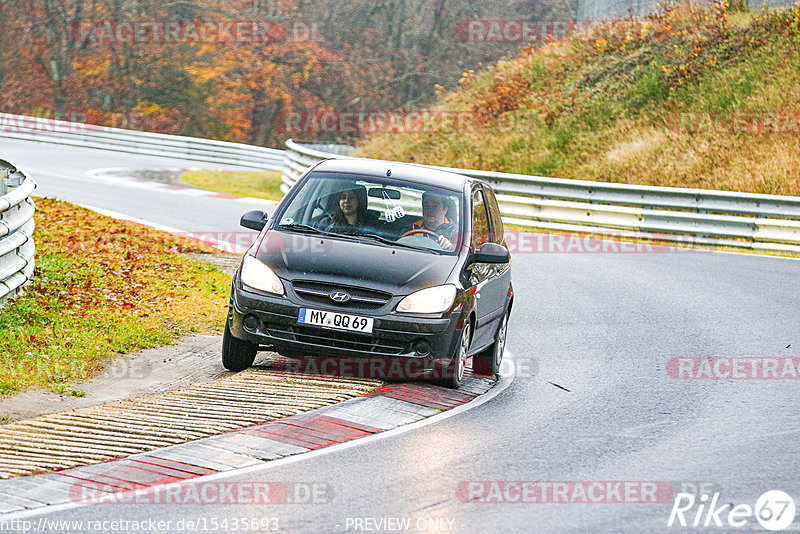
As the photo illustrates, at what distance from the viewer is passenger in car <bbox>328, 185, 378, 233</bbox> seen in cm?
1002

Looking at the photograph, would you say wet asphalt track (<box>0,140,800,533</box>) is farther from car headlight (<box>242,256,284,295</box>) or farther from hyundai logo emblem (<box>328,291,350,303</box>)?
car headlight (<box>242,256,284,295</box>)

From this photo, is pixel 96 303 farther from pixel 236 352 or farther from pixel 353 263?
pixel 353 263

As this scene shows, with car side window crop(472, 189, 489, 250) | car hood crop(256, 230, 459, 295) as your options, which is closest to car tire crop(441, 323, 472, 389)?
car hood crop(256, 230, 459, 295)

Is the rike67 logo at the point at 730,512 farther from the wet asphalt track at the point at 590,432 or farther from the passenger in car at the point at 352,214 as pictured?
the passenger in car at the point at 352,214

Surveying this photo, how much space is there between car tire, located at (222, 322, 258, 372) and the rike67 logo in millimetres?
4178

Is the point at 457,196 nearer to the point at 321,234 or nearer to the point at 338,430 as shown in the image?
the point at 321,234

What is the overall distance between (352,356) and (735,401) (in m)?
3.17

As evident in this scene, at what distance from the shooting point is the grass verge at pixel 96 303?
971 centimetres

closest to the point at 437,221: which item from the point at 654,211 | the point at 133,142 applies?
the point at 654,211

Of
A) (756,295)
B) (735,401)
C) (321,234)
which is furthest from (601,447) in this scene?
(756,295)

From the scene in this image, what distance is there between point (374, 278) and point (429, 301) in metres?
0.47

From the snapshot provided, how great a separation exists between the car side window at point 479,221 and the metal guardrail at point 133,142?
1073 inches

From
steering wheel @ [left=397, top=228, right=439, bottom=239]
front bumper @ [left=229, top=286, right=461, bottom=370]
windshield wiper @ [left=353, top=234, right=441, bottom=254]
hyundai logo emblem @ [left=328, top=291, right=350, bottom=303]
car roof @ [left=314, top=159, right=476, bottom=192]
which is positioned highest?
car roof @ [left=314, top=159, right=476, bottom=192]

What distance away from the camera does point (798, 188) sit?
79.9 feet
